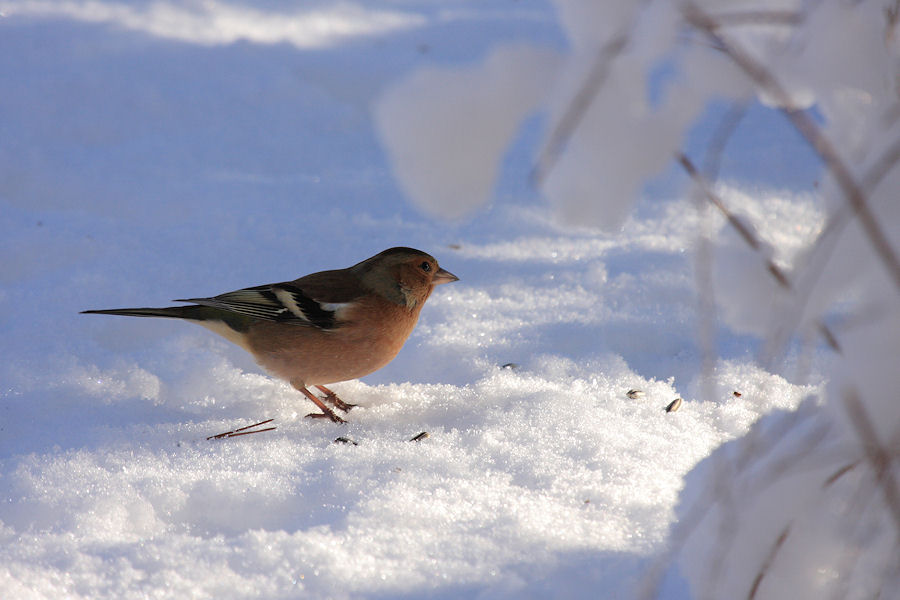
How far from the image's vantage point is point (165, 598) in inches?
74.5

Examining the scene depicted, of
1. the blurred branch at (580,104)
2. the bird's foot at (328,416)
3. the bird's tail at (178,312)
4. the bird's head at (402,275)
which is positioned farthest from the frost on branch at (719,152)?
the bird's tail at (178,312)

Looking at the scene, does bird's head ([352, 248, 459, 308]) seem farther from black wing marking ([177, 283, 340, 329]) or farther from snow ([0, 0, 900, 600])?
snow ([0, 0, 900, 600])

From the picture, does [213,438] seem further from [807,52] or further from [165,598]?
[807,52]

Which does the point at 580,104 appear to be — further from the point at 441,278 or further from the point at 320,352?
the point at 441,278

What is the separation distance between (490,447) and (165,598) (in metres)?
1.24

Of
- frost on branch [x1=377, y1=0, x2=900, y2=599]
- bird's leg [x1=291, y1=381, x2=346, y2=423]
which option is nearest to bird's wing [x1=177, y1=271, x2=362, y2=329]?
bird's leg [x1=291, y1=381, x2=346, y2=423]

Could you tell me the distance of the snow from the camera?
1187 millimetres

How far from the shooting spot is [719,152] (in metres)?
1.14

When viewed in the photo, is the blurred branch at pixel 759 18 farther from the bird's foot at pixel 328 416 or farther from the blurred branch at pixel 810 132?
the bird's foot at pixel 328 416

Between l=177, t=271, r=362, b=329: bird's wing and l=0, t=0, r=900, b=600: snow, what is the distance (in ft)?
1.12

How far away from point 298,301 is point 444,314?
903mm

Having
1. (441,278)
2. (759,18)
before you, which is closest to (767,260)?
(759,18)

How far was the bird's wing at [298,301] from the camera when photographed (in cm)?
330

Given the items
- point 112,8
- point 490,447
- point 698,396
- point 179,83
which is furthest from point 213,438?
point 112,8
